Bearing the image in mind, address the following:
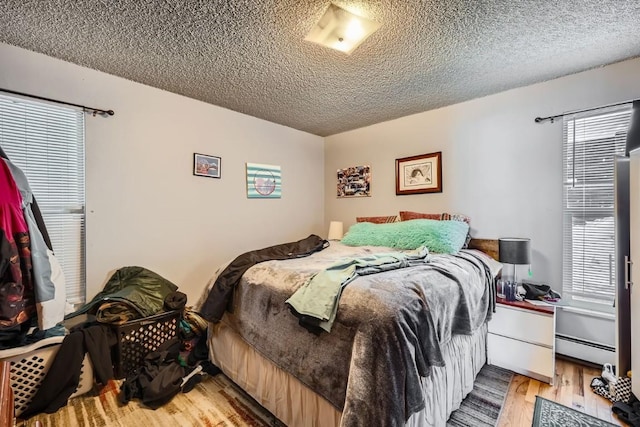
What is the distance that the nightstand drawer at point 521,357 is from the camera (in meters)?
2.00

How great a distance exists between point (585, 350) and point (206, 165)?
3758mm

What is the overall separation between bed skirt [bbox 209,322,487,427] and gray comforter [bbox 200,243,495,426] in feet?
0.36

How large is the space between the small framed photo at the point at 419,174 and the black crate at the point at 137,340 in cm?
271

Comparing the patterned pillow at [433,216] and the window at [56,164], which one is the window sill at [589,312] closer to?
the patterned pillow at [433,216]

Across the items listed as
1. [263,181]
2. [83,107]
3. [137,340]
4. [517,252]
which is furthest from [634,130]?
[83,107]

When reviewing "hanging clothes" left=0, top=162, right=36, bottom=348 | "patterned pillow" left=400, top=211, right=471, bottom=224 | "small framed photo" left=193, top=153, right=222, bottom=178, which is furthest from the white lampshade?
"hanging clothes" left=0, top=162, right=36, bottom=348

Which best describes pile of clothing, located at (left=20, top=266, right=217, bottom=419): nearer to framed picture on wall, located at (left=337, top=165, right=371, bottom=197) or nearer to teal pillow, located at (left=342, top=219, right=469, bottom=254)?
teal pillow, located at (left=342, top=219, right=469, bottom=254)

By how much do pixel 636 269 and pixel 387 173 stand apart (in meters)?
2.28

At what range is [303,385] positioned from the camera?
4.92 ft

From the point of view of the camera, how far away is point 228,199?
10.3ft

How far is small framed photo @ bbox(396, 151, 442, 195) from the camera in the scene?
3.09 m

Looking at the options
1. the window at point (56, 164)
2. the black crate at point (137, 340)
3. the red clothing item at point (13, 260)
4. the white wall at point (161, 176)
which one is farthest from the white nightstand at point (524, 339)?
the window at point (56, 164)

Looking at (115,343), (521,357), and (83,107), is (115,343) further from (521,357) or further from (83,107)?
(521,357)

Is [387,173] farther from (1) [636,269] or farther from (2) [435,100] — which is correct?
(1) [636,269]
